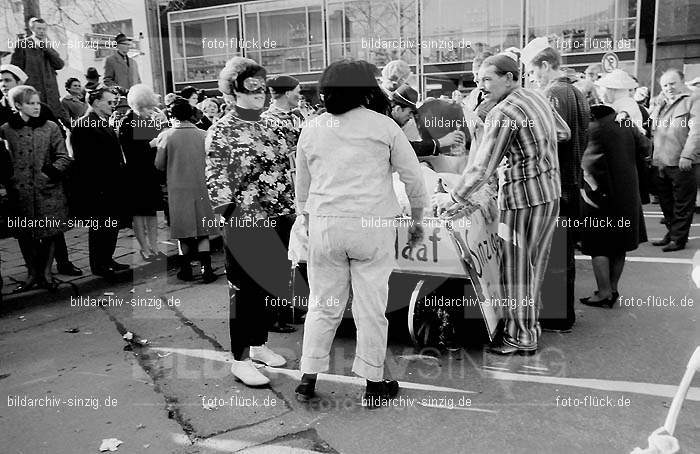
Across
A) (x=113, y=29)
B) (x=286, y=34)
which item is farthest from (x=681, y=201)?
(x=113, y=29)

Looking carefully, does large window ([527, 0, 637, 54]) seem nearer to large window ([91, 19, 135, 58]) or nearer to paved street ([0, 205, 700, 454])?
large window ([91, 19, 135, 58])

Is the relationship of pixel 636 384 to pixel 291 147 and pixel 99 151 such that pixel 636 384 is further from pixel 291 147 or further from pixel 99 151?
pixel 99 151

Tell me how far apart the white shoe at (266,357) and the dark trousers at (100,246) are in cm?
321

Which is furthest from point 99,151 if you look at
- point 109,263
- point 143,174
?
point 109,263

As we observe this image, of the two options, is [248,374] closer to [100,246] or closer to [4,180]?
[100,246]

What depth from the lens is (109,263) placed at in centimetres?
686

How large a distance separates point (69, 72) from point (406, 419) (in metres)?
27.6

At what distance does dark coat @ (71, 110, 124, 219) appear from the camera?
22.1 ft

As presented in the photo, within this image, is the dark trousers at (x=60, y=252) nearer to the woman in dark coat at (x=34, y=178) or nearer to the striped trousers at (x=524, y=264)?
the woman in dark coat at (x=34, y=178)

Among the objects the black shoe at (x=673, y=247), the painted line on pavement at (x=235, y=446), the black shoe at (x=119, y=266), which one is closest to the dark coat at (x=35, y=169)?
the black shoe at (x=119, y=266)

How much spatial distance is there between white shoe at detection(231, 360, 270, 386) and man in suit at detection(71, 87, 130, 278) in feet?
10.8

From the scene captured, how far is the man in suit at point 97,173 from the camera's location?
6.75m

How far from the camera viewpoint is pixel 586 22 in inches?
944

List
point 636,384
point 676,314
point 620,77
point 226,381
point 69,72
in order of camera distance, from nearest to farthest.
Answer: point 636,384 → point 226,381 → point 676,314 → point 620,77 → point 69,72
